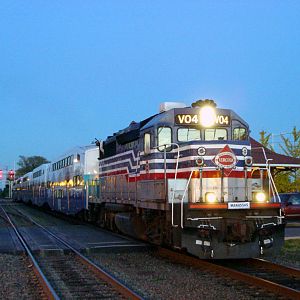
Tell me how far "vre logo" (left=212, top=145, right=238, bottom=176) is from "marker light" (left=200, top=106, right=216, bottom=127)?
94 cm

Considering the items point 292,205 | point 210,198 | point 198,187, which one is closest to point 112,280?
point 210,198

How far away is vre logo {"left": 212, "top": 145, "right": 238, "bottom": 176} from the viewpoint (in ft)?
36.9

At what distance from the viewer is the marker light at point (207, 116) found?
1192 centimetres

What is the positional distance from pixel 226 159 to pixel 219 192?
0.75m

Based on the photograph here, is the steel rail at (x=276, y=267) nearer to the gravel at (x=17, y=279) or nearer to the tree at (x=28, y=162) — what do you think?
the gravel at (x=17, y=279)

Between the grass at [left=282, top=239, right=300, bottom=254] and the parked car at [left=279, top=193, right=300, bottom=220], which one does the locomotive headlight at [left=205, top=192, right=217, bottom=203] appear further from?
the parked car at [left=279, top=193, right=300, bottom=220]

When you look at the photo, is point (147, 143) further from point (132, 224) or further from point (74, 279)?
point (74, 279)

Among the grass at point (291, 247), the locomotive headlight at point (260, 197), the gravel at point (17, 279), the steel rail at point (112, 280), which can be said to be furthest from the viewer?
the grass at point (291, 247)

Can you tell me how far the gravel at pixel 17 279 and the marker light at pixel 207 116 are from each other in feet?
16.5

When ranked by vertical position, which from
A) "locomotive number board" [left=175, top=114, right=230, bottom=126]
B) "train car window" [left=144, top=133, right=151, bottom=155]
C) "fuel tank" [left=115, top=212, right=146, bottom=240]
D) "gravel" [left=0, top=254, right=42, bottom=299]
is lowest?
"gravel" [left=0, top=254, right=42, bottom=299]

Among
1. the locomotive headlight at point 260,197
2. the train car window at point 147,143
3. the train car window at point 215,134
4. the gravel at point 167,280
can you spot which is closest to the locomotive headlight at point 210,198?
the locomotive headlight at point 260,197

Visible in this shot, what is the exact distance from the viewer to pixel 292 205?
26500 mm

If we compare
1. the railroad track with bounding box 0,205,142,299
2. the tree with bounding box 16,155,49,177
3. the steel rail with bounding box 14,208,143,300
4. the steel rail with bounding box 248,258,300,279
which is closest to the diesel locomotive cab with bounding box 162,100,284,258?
the steel rail with bounding box 248,258,300,279

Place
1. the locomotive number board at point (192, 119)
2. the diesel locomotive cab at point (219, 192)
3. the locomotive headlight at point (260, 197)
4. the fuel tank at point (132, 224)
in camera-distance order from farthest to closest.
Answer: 1. the fuel tank at point (132, 224)
2. the locomotive number board at point (192, 119)
3. the locomotive headlight at point (260, 197)
4. the diesel locomotive cab at point (219, 192)
